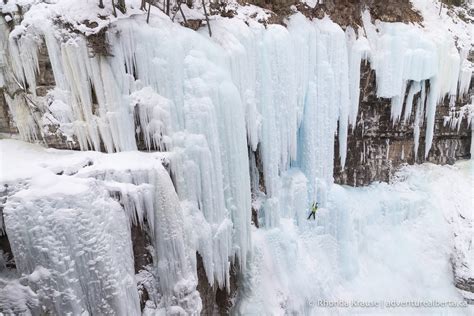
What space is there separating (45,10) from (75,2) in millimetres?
493

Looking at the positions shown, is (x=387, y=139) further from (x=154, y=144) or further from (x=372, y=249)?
(x=154, y=144)

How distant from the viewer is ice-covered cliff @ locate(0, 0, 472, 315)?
5035 millimetres

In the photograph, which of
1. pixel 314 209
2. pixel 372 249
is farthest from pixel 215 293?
pixel 372 249

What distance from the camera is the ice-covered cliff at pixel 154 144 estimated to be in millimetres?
5035

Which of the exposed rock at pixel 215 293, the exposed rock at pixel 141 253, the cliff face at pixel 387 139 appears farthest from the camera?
the cliff face at pixel 387 139

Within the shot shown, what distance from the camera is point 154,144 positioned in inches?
258

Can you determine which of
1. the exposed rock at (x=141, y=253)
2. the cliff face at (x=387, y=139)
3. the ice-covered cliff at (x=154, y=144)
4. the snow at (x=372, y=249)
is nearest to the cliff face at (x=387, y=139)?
the cliff face at (x=387, y=139)

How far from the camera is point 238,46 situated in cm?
745

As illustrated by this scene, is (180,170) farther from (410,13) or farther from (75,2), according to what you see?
(410,13)

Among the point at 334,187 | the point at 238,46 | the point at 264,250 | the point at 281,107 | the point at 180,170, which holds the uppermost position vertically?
the point at 238,46

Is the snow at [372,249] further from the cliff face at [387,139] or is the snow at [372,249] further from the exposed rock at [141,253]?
the exposed rock at [141,253]

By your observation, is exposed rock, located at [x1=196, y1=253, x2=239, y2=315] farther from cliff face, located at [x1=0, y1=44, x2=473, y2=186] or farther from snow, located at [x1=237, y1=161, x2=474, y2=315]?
cliff face, located at [x1=0, y1=44, x2=473, y2=186]

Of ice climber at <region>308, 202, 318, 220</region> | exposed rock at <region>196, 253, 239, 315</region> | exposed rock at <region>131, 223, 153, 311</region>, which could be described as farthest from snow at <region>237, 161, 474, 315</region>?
exposed rock at <region>131, 223, 153, 311</region>

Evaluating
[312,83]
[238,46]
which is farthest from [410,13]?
[238,46]
